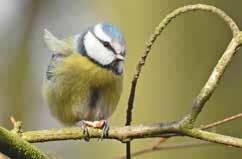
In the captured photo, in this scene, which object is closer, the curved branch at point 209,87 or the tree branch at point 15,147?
the tree branch at point 15,147

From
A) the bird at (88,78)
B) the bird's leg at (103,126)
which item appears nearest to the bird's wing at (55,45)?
the bird at (88,78)

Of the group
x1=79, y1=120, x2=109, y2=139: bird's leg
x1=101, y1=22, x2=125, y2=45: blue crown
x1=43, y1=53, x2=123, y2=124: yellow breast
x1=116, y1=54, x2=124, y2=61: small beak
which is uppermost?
x1=101, y1=22, x2=125, y2=45: blue crown

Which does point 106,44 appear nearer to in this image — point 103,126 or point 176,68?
point 176,68

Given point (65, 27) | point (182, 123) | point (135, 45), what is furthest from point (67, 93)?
point (65, 27)

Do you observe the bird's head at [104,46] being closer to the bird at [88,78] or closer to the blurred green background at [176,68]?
the bird at [88,78]

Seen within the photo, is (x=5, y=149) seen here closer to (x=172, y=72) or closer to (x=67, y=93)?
(x=67, y=93)

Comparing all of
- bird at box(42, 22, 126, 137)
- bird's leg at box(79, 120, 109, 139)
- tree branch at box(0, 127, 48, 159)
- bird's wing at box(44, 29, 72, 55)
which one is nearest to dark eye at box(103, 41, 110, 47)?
bird at box(42, 22, 126, 137)

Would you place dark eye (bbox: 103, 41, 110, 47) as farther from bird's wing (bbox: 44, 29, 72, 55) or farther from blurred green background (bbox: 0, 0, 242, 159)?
blurred green background (bbox: 0, 0, 242, 159)

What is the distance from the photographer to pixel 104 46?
61.6 inches

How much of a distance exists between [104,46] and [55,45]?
176mm

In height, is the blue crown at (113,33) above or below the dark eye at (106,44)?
above

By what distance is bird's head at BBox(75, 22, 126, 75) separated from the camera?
1.45 m

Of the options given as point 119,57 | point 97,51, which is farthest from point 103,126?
point 97,51

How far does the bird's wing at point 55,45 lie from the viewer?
65.2 inches
